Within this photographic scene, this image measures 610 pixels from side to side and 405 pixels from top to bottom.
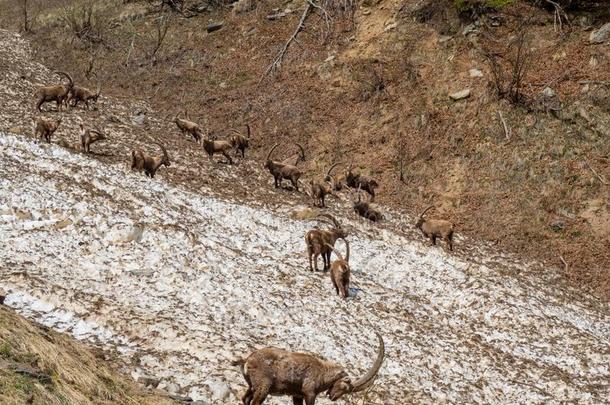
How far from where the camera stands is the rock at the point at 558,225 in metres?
23.5

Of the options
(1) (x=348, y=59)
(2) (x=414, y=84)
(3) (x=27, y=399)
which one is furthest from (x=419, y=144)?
(3) (x=27, y=399)

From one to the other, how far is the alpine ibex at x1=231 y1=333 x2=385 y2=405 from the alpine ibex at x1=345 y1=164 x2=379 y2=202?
17.1m

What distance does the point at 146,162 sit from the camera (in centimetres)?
2311

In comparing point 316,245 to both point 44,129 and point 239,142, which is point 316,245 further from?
point 239,142

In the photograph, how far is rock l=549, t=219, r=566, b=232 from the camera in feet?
77.1

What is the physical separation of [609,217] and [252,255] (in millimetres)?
14967

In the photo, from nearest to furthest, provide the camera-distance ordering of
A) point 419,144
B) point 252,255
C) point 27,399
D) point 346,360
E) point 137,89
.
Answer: point 27,399 → point 346,360 → point 252,255 → point 419,144 → point 137,89

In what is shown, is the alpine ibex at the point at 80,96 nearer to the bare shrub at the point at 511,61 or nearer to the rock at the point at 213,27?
the rock at the point at 213,27

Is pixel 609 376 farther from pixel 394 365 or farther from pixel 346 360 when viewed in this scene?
pixel 346 360

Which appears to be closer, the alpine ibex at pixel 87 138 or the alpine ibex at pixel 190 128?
the alpine ibex at pixel 87 138

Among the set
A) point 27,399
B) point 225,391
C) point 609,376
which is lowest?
point 609,376

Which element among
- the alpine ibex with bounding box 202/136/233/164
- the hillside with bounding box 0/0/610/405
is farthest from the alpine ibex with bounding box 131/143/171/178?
the alpine ibex with bounding box 202/136/233/164

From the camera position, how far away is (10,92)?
30750mm

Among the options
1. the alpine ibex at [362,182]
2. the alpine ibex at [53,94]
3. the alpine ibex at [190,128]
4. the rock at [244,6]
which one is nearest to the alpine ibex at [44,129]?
the alpine ibex at [53,94]
